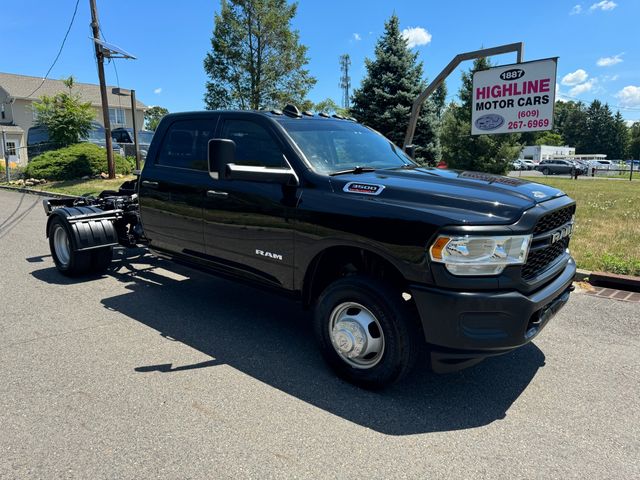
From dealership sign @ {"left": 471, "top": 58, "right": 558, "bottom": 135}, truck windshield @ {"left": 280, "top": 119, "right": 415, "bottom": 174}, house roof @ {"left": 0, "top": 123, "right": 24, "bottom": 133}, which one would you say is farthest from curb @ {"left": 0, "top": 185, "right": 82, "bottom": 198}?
A: house roof @ {"left": 0, "top": 123, "right": 24, "bottom": 133}

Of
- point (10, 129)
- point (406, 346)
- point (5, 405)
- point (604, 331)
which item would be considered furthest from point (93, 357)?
point (10, 129)

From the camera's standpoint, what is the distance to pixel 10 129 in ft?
135

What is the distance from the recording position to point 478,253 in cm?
290

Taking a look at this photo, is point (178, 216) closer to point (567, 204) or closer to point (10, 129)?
point (567, 204)

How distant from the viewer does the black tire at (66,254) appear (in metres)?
6.07

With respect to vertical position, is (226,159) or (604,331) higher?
(226,159)

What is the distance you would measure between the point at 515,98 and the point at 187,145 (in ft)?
23.7

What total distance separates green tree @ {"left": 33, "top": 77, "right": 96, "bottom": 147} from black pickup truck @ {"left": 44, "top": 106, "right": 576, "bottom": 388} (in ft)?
69.2

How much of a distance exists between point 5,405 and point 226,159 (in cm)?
220

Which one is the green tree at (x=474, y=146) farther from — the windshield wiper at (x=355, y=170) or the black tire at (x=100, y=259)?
the windshield wiper at (x=355, y=170)

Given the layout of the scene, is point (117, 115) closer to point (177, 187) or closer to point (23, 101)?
point (23, 101)

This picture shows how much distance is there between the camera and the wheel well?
11.3ft

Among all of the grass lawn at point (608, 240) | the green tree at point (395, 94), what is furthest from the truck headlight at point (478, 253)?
the green tree at point (395, 94)

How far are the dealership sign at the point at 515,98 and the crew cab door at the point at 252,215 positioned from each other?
694 centimetres
